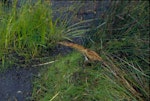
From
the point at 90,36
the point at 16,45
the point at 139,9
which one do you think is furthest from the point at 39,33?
the point at 139,9

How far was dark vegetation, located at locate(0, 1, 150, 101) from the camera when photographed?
2.41m

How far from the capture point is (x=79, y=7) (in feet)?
10.1

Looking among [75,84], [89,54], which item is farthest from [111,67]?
[75,84]

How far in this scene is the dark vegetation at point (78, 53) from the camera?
2412 millimetres

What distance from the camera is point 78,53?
2.70 m

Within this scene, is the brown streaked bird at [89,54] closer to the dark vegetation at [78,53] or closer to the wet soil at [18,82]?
the dark vegetation at [78,53]

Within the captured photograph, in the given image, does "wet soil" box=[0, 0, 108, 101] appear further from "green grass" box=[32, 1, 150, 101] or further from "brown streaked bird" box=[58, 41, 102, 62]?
"brown streaked bird" box=[58, 41, 102, 62]

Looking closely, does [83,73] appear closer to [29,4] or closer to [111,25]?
[111,25]

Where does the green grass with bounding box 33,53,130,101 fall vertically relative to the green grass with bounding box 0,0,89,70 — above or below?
below

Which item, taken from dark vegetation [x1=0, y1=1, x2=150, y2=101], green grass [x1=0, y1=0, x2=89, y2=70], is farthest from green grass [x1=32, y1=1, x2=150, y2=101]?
green grass [x1=0, y1=0, x2=89, y2=70]

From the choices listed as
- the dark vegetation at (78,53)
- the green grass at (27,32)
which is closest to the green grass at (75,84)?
the dark vegetation at (78,53)

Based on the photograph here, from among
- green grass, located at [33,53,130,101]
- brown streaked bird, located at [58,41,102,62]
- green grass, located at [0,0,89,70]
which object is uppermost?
green grass, located at [0,0,89,70]

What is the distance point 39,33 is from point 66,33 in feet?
0.96

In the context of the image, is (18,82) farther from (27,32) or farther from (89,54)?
(89,54)
